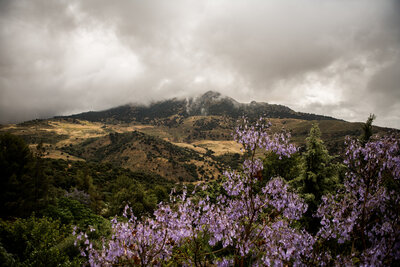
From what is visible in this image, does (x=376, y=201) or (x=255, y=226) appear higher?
(x=376, y=201)

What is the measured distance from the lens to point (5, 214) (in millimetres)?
15102

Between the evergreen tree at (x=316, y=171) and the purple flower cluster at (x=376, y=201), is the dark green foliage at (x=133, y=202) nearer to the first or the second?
the evergreen tree at (x=316, y=171)

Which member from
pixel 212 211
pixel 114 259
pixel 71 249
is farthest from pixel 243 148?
pixel 71 249

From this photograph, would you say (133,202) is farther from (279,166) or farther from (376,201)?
(376,201)

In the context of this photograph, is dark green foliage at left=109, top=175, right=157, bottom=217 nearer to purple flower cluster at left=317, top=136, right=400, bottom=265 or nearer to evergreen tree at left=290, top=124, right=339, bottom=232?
evergreen tree at left=290, top=124, right=339, bottom=232

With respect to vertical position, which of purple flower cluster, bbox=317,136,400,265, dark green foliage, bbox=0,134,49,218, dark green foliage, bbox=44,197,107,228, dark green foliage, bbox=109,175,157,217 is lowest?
dark green foliage, bbox=109,175,157,217

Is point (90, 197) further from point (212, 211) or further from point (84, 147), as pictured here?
point (84, 147)

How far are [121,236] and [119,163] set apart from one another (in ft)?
371

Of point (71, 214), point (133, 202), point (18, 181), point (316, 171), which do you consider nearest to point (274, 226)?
point (316, 171)

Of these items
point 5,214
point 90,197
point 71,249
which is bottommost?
point 90,197

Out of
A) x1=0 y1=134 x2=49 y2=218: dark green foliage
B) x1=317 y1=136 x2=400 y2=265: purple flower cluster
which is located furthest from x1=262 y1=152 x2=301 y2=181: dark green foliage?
x1=0 y1=134 x2=49 y2=218: dark green foliage

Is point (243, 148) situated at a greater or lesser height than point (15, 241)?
greater

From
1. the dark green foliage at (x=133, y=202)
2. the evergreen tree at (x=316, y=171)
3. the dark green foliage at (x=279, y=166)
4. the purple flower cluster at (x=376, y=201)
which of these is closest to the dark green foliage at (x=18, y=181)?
the dark green foliage at (x=133, y=202)

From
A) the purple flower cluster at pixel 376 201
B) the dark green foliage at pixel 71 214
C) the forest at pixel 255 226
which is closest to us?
the purple flower cluster at pixel 376 201
